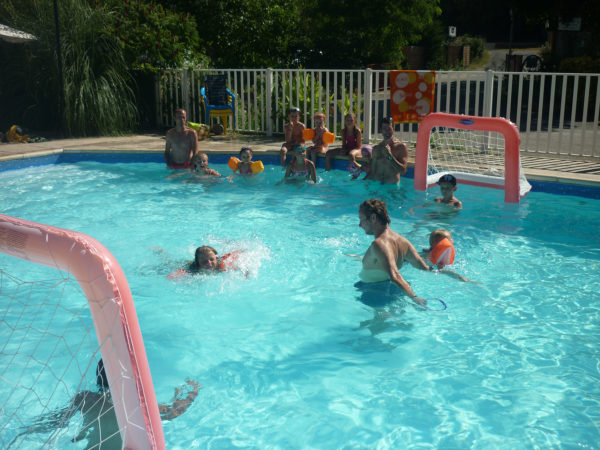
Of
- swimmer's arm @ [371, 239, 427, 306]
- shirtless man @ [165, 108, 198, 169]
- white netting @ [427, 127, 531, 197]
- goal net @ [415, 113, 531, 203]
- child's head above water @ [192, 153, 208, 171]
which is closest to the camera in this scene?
swimmer's arm @ [371, 239, 427, 306]

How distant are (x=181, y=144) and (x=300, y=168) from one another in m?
2.35

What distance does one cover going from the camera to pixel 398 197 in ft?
32.1

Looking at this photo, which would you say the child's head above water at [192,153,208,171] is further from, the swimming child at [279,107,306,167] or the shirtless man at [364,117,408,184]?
the shirtless man at [364,117,408,184]

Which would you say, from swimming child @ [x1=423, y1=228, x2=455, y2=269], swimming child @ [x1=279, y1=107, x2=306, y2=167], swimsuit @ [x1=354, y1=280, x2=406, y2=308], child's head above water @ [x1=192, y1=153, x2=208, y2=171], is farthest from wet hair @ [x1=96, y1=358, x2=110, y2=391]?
swimming child @ [x1=279, y1=107, x2=306, y2=167]

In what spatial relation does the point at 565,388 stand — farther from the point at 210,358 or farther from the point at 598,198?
the point at 598,198

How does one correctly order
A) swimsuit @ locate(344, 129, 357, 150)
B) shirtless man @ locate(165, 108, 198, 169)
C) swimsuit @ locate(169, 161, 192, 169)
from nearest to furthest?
shirtless man @ locate(165, 108, 198, 169) < swimsuit @ locate(169, 161, 192, 169) < swimsuit @ locate(344, 129, 357, 150)

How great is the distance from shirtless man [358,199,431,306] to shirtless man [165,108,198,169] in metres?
6.69

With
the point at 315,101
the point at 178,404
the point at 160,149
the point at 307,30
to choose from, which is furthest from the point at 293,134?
the point at 307,30

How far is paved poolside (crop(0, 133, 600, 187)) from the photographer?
9.63 metres

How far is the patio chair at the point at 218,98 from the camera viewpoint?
14.4 m

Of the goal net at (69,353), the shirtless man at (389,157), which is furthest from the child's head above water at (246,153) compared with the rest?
the goal net at (69,353)

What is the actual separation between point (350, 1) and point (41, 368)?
24.8 m

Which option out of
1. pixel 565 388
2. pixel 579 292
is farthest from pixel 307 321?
pixel 579 292

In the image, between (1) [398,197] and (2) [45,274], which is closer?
(2) [45,274]
